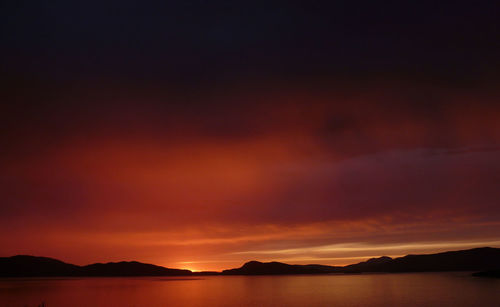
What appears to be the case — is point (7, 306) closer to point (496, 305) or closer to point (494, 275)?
point (496, 305)

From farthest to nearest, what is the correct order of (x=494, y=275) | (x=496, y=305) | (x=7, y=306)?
(x=494, y=275) < (x=7, y=306) < (x=496, y=305)

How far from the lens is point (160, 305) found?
79.5 metres

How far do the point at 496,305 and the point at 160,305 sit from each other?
191ft

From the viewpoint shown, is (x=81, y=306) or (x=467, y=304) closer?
(x=467, y=304)

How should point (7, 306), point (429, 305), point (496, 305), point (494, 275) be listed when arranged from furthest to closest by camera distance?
point (494, 275)
point (7, 306)
point (429, 305)
point (496, 305)

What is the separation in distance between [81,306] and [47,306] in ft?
19.7

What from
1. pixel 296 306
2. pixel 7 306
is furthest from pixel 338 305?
pixel 7 306

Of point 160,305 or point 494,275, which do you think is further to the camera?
point 494,275

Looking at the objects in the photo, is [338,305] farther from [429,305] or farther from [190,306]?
[190,306]

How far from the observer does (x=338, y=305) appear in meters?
71.1

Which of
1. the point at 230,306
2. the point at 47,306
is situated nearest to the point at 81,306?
the point at 47,306

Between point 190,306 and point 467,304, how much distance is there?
4836cm

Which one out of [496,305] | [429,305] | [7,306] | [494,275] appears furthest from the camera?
[494,275]

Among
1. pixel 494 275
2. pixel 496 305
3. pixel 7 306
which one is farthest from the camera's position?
pixel 494 275
